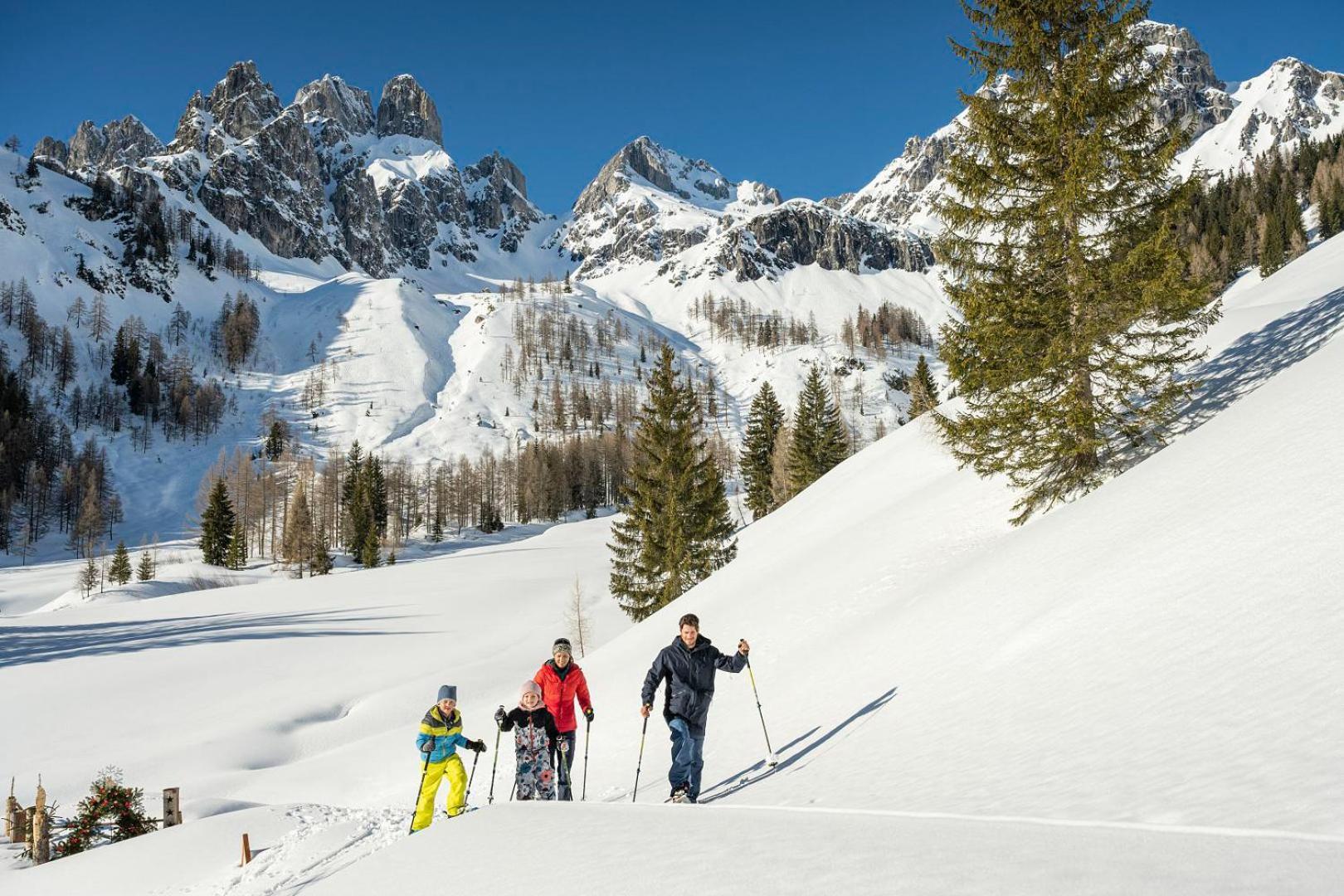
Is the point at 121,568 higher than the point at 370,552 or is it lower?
higher

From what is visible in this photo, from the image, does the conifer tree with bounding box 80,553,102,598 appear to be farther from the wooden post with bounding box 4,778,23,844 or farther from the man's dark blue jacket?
the man's dark blue jacket

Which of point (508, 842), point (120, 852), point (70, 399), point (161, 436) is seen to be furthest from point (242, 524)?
point (508, 842)

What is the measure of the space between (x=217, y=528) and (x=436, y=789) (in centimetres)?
8340

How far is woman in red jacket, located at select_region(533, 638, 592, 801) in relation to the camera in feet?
28.0

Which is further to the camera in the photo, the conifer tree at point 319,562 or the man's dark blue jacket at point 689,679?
the conifer tree at point 319,562

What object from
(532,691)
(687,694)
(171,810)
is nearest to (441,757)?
(532,691)

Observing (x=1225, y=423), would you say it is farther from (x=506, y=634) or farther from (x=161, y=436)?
(x=161, y=436)

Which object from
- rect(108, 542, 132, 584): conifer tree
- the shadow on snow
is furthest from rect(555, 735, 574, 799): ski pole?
rect(108, 542, 132, 584): conifer tree

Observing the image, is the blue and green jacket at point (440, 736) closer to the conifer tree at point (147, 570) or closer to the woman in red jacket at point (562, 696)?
the woman in red jacket at point (562, 696)

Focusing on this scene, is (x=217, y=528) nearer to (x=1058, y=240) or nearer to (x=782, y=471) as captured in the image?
(x=782, y=471)

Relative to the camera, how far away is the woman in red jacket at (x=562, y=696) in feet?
28.0

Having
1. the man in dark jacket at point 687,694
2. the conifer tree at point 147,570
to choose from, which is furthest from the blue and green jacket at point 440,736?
the conifer tree at point 147,570

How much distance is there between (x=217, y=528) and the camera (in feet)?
251

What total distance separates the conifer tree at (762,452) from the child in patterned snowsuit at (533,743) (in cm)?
5402
